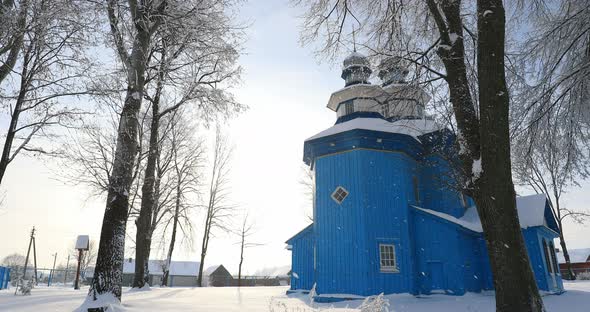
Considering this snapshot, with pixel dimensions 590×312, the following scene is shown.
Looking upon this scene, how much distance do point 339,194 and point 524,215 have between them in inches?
352

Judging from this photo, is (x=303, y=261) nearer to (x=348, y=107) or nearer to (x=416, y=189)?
(x=416, y=189)

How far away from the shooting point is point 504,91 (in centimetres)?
601

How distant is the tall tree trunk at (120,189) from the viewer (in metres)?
7.25

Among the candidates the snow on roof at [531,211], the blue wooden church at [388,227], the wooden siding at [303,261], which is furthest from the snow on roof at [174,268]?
the snow on roof at [531,211]

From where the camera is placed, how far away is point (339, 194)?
15711mm

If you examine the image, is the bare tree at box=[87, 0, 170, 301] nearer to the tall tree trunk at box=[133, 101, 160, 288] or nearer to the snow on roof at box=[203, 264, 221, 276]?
the tall tree trunk at box=[133, 101, 160, 288]

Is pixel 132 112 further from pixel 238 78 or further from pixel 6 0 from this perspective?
pixel 238 78

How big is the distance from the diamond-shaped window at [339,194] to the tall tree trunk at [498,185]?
9396 millimetres

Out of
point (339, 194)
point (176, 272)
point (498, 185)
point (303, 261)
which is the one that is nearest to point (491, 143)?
point (498, 185)

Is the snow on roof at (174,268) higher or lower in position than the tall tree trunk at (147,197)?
lower

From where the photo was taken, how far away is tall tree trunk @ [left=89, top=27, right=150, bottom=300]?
7.25 m

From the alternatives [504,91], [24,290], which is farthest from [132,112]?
[24,290]

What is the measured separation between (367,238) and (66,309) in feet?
33.9

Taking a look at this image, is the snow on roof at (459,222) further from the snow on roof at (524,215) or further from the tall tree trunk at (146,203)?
the tall tree trunk at (146,203)
